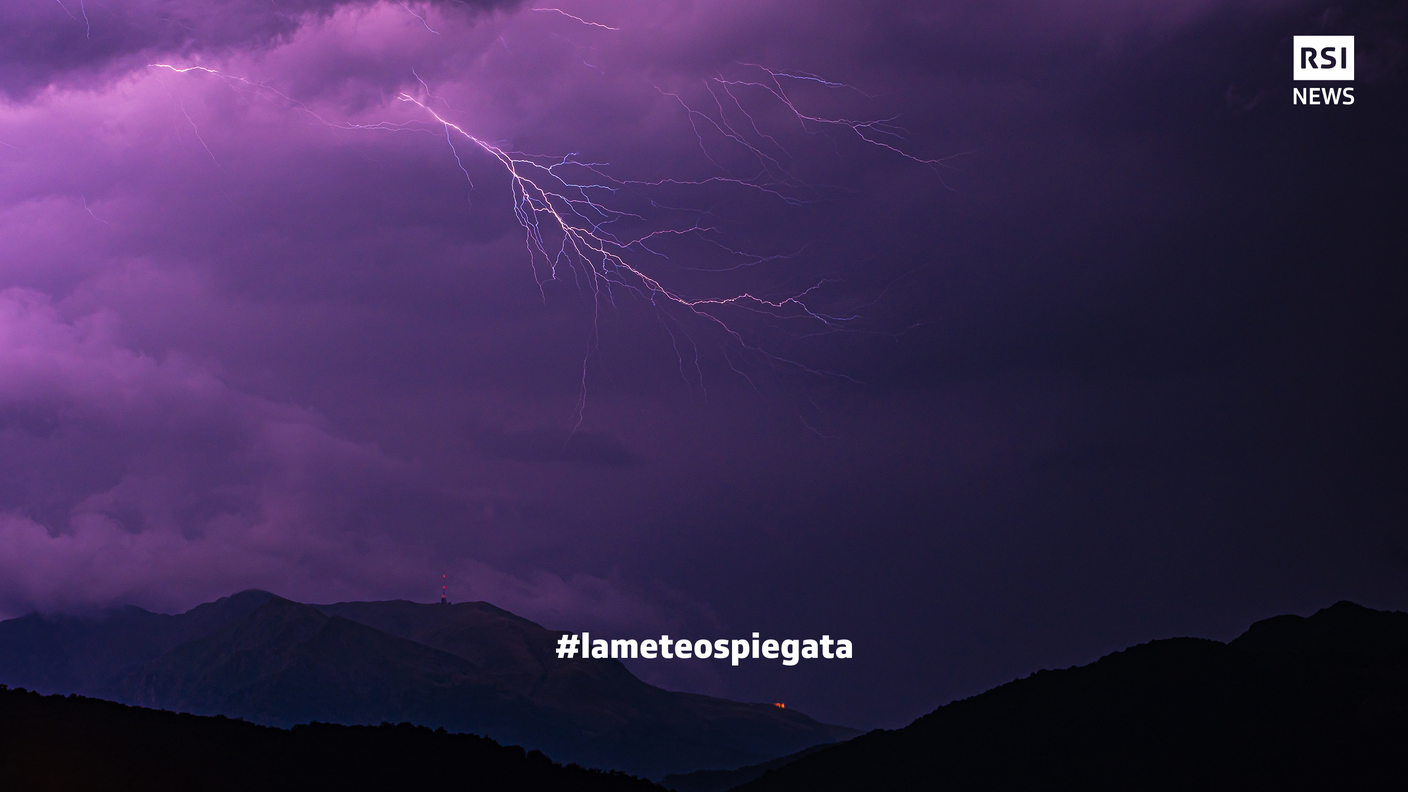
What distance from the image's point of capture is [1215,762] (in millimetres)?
49875

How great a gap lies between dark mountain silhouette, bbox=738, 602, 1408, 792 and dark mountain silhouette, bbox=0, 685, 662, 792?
20.3 m

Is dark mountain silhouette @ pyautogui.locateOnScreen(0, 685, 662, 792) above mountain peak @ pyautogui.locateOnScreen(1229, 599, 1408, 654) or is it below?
below

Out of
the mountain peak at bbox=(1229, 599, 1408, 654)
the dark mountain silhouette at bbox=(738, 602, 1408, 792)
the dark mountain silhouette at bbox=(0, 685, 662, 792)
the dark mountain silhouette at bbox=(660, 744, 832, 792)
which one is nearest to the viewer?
the dark mountain silhouette at bbox=(0, 685, 662, 792)

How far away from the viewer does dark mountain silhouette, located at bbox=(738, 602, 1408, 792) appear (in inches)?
1889

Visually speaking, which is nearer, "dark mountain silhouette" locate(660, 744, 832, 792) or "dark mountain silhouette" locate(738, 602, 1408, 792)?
"dark mountain silhouette" locate(738, 602, 1408, 792)

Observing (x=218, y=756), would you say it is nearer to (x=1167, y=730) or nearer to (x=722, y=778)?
(x=1167, y=730)

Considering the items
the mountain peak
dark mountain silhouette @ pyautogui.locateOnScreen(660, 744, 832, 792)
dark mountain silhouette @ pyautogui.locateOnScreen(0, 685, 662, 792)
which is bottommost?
dark mountain silhouette @ pyautogui.locateOnScreen(660, 744, 832, 792)

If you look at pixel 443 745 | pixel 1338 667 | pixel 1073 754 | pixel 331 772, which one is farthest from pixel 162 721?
pixel 1338 667

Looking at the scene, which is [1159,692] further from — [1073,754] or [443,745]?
[443,745]

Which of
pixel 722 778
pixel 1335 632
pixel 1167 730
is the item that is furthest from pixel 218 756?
pixel 722 778

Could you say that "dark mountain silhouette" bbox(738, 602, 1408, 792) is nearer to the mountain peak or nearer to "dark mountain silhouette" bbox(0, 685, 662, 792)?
the mountain peak

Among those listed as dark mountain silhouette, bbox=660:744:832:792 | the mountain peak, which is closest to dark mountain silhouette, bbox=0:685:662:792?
the mountain peak

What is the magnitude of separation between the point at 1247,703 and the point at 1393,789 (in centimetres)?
1086

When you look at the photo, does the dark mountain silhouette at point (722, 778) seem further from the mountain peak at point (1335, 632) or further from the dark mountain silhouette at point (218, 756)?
the dark mountain silhouette at point (218, 756)
